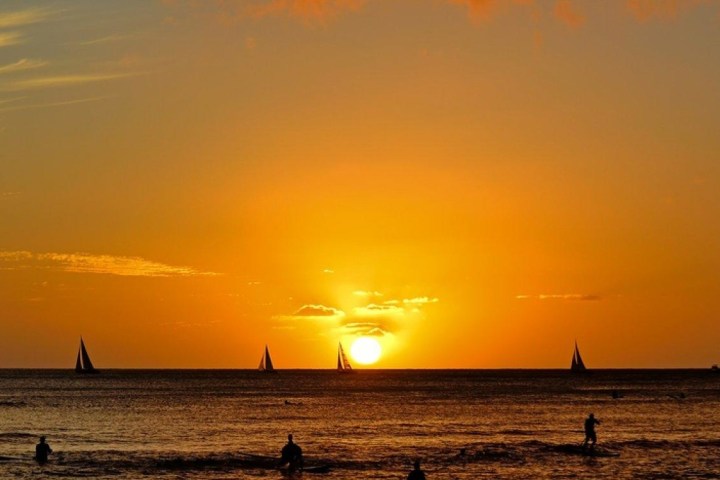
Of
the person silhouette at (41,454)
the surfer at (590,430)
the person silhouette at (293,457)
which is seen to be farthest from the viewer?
the surfer at (590,430)

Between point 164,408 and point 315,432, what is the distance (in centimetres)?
4460

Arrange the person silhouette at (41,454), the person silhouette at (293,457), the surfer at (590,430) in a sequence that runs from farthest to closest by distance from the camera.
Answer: the surfer at (590,430) < the person silhouette at (41,454) < the person silhouette at (293,457)

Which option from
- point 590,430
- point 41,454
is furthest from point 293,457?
point 590,430

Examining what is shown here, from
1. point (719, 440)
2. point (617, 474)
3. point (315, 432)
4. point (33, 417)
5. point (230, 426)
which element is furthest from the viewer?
point (33, 417)

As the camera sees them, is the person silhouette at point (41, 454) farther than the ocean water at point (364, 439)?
Yes

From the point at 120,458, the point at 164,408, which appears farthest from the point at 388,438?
the point at 164,408

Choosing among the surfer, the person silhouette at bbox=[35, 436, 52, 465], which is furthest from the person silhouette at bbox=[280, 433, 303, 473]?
the surfer

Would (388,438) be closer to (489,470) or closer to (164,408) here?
(489,470)

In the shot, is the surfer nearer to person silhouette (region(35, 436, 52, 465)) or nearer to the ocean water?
the ocean water

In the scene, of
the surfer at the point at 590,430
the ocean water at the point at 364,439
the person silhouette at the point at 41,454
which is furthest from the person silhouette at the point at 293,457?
the surfer at the point at 590,430

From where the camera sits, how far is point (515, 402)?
14212 centimetres

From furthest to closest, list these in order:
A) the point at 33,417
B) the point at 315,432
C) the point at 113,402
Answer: the point at 113,402
the point at 33,417
the point at 315,432

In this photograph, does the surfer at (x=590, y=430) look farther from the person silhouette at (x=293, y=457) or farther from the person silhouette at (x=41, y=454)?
the person silhouette at (x=41, y=454)

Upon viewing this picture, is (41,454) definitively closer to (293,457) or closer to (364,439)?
(293,457)
